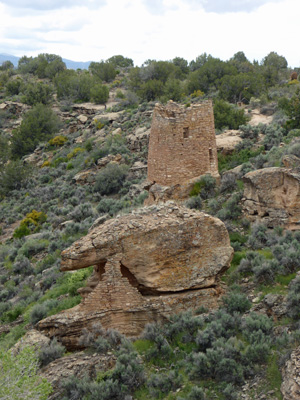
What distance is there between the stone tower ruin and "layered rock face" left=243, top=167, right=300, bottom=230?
274cm

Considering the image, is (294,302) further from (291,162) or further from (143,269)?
(291,162)

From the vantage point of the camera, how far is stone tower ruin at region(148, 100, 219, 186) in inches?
601

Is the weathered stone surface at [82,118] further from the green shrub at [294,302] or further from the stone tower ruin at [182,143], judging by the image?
the green shrub at [294,302]

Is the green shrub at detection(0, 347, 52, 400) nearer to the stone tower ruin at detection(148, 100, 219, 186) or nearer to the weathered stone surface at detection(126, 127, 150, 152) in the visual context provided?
the stone tower ruin at detection(148, 100, 219, 186)

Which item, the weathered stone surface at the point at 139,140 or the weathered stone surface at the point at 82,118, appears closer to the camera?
the weathered stone surface at the point at 139,140

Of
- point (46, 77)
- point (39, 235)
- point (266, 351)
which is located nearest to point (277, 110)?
point (39, 235)

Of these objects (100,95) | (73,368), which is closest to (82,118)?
(100,95)

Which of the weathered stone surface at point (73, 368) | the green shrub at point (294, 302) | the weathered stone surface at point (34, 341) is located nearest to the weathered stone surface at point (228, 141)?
the green shrub at point (294, 302)

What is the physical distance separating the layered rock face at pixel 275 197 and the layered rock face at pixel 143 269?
325cm

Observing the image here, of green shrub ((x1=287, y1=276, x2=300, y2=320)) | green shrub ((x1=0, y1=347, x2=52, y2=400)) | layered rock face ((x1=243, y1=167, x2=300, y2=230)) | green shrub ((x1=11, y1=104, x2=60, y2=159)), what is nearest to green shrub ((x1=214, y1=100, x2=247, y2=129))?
layered rock face ((x1=243, y1=167, x2=300, y2=230))

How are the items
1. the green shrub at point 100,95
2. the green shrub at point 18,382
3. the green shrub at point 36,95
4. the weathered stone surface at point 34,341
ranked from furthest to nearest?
the green shrub at point 36,95
the green shrub at point 100,95
the weathered stone surface at point 34,341
the green shrub at point 18,382

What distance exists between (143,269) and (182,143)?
7.20m

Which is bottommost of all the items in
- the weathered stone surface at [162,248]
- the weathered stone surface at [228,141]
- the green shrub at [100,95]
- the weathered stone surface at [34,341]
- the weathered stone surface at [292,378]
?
Answer: the weathered stone surface at [34,341]

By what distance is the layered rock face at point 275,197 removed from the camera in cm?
1195
